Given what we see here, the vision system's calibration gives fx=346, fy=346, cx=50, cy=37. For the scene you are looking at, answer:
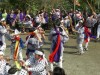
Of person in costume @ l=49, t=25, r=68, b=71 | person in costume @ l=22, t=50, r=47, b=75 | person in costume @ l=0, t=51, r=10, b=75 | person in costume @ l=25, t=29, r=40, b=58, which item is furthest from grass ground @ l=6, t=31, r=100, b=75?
person in costume @ l=0, t=51, r=10, b=75

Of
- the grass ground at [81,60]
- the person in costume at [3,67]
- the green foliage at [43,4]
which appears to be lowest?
the grass ground at [81,60]

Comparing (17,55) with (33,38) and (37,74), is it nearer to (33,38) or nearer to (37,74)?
(33,38)

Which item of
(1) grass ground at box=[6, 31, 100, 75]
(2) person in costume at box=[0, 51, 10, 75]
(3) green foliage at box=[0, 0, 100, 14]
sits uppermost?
(3) green foliage at box=[0, 0, 100, 14]

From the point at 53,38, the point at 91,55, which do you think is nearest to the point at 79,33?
the point at 91,55

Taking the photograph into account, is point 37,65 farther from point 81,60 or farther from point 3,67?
point 81,60

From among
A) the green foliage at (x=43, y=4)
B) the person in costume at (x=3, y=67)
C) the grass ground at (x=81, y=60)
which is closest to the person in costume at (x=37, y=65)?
the person in costume at (x=3, y=67)

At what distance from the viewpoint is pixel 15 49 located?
12.4 m

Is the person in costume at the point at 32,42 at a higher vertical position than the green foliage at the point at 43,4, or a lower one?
lower

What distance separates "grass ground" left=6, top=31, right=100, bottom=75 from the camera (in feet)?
39.4

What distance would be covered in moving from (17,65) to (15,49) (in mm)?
3877

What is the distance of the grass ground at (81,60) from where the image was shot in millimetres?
12008

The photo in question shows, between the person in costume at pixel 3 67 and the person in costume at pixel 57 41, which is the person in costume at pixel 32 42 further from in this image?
the person in costume at pixel 3 67

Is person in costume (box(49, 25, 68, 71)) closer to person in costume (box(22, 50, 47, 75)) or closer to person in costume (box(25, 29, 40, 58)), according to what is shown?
person in costume (box(25, 29, 40, 58))

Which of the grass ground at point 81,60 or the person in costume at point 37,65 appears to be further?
the grass ground at point 81,60
